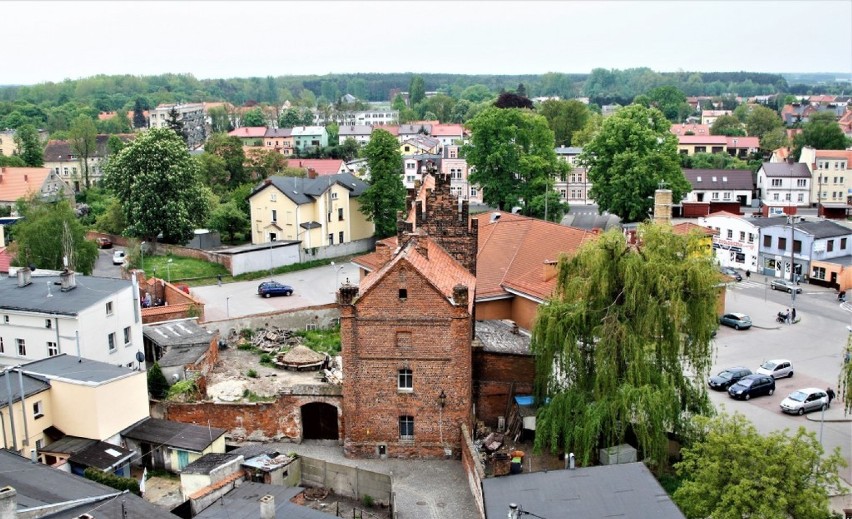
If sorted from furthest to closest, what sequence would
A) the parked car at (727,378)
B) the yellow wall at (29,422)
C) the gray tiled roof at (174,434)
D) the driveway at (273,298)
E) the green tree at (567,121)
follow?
the green tree at (567,121) < the driveway at (273,298) < the parked car at (727,378) < the gray tiled roof at (174,434) < the yellow wall at (29,422)

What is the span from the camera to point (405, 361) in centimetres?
2848

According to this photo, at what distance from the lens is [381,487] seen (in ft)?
86.2

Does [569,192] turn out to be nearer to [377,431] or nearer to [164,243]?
[164,243]

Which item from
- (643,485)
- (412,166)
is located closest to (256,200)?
A: (412,166)

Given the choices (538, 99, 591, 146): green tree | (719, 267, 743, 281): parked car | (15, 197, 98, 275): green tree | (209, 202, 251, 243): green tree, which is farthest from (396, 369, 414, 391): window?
(538, 99, 591, 146): green tree

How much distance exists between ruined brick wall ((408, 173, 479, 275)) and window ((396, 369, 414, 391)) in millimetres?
7944

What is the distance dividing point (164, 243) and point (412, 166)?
141ft

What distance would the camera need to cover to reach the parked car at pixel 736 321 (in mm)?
45778

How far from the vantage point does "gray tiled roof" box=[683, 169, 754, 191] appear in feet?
277

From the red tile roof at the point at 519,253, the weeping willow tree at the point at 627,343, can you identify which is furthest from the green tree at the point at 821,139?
the weeping willow tree at the point at 627,343

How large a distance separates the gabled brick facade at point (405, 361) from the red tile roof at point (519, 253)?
1138cm

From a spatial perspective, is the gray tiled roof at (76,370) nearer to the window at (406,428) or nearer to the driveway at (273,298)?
the window at (406,428)

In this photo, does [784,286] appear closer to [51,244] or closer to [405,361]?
[405,361]

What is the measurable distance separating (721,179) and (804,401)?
2199 inches
